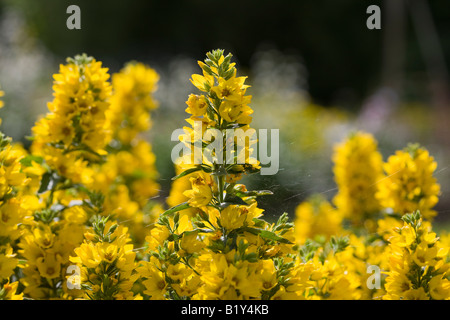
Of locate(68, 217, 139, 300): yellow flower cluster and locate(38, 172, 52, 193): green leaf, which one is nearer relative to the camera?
locate(68, 217, 139, 300): yellow flower cluster

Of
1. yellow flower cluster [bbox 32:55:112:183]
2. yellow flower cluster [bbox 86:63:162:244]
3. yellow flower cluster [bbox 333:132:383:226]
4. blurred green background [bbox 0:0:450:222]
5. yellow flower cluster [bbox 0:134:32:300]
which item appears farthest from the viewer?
blurred green background [bbox 0:0:450:222]

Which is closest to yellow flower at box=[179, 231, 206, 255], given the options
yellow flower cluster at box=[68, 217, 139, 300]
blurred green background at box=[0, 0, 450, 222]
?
yellow flower cluster at box=[68, 217, 139, 300]

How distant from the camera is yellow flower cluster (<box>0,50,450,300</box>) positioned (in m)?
1.08

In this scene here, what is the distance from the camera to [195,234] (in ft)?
3.66

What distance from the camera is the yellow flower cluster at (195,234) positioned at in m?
1.08

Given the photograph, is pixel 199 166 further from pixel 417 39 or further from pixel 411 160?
pixel 417 39

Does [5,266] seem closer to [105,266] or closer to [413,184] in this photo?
[105,266]

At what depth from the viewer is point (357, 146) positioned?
7.47 feet

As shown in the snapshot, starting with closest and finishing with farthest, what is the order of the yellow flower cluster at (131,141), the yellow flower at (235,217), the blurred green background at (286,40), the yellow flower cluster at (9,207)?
the yellow flower at (235,217) < the yellow flower cluster at (9,207) < the yellow flower cluster at (131,141) < the blurred green background at (286,40)

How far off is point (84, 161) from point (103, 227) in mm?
496

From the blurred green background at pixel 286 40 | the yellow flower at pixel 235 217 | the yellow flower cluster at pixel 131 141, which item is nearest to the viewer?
the yellow flower at pixel 235 217

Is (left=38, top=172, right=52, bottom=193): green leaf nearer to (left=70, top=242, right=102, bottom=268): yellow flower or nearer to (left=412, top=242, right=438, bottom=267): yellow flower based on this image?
(left=70, top=242, right=102, bottom=268): yellow flower

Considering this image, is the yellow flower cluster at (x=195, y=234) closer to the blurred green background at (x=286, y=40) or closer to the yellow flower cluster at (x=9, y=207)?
the yellow flower cluster at (x=9, y=207)

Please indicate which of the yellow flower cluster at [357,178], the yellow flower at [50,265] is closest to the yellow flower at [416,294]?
the yellow flower at [50,265]
